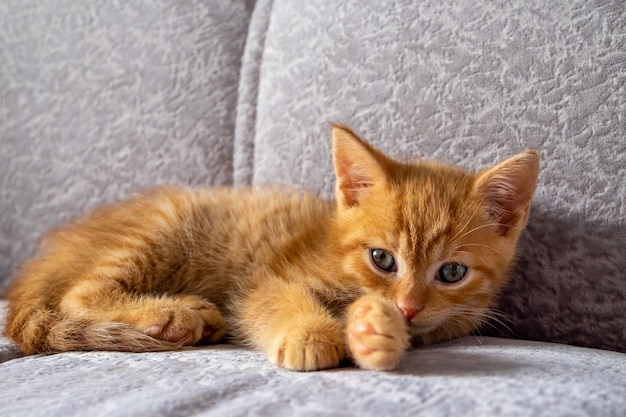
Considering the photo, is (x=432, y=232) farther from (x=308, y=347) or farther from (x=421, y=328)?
(x=308, y=347)

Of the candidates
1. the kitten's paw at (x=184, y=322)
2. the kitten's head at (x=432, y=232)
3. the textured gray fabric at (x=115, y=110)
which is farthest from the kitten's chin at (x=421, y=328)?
the textured gray fabric at (x=115, y=110)

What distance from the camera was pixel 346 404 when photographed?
2.69ft

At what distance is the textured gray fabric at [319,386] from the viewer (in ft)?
2.64

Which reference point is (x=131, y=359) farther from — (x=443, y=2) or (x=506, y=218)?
(x=443, y=2)

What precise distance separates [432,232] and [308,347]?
1.12 feet

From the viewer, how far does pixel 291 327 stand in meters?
1.07

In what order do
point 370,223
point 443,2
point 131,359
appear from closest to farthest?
point 131,359 → point 370,223 → point 443,2

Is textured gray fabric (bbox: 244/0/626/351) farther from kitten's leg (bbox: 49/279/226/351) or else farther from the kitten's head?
kitten's leg (bbox: 49/279/226/351)

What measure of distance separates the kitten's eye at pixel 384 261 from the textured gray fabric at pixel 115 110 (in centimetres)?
68

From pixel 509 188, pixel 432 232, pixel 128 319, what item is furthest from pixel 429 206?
pixel 128 319

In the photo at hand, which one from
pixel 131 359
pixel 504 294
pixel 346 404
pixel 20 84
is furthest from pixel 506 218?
pixel 20 84

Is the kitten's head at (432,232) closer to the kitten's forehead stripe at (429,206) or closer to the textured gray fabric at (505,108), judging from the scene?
the kitten's forehead stripe at (429,206)

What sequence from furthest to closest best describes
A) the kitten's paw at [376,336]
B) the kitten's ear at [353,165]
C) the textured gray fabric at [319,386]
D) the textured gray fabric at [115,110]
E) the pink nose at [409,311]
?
the textured gray fabric at [115,110] → the kitten's ear at [353,165] → the pink nose at [409,311] → the kitten's paw at [376,336] → the textured gray fabric at [319,386]

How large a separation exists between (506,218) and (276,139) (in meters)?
0.65
